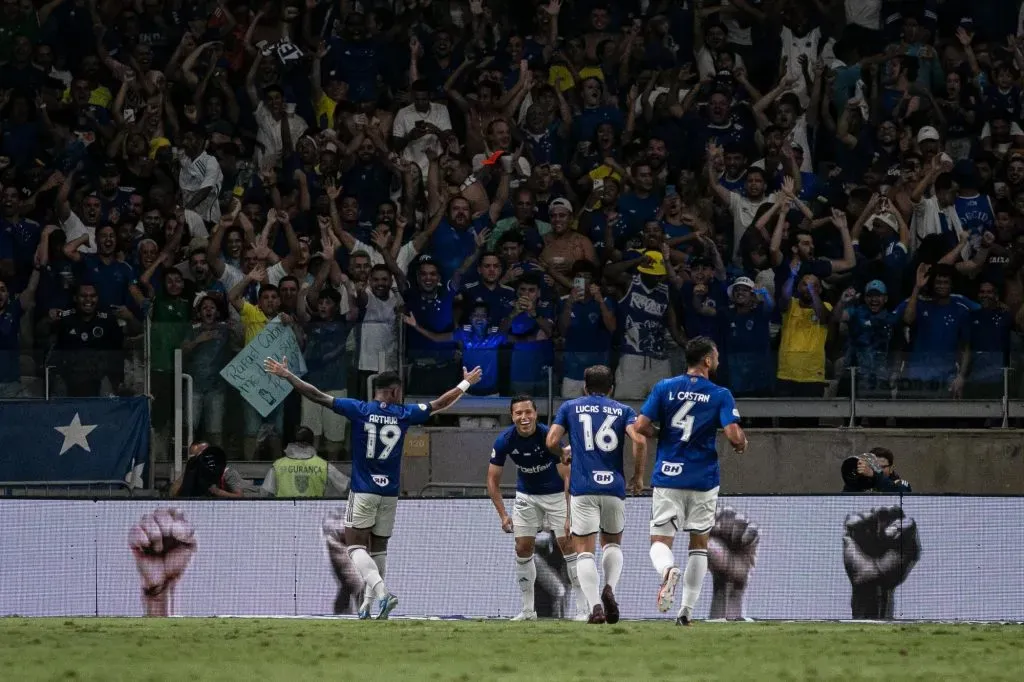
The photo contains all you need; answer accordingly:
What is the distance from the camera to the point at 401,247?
20047 millimetres

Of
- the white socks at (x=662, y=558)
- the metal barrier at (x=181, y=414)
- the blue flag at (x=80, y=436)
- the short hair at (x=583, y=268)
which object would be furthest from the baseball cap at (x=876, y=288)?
the blue flag at (x=80, y=436)

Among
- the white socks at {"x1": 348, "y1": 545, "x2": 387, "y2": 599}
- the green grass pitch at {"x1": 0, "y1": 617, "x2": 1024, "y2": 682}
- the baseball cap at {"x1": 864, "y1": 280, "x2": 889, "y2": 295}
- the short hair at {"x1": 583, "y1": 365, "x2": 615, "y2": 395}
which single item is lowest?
the green grass pitch at {"x1": 0, "y1": 617, "x2": 1024, "y2": 682}

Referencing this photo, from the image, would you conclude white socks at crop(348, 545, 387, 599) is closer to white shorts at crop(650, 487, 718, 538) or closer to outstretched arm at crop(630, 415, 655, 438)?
white shorts at crop(650, 487, 718, 538)

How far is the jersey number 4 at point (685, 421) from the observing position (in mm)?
12961

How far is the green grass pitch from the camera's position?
10180 mm

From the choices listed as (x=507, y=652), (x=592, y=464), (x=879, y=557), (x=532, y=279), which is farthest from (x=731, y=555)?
(x=507, y=652)

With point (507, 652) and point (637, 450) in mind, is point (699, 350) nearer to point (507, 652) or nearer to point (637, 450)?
point (637, 450)

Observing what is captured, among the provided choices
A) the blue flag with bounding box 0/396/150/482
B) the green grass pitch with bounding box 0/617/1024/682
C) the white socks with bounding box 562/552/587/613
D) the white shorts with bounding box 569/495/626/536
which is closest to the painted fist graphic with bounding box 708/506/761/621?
the white socks with bounding box 562/552/587/613

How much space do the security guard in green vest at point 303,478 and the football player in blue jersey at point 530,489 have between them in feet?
11.9

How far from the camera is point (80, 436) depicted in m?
18.1

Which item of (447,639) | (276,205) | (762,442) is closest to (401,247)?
(276,205)

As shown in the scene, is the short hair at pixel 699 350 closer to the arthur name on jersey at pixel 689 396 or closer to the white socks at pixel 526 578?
the arthur name on jersey at pixel 689 396

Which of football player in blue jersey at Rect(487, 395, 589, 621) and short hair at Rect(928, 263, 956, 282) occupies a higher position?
short hair at Rect(928, 263, 956, 282)

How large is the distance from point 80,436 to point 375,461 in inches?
186
